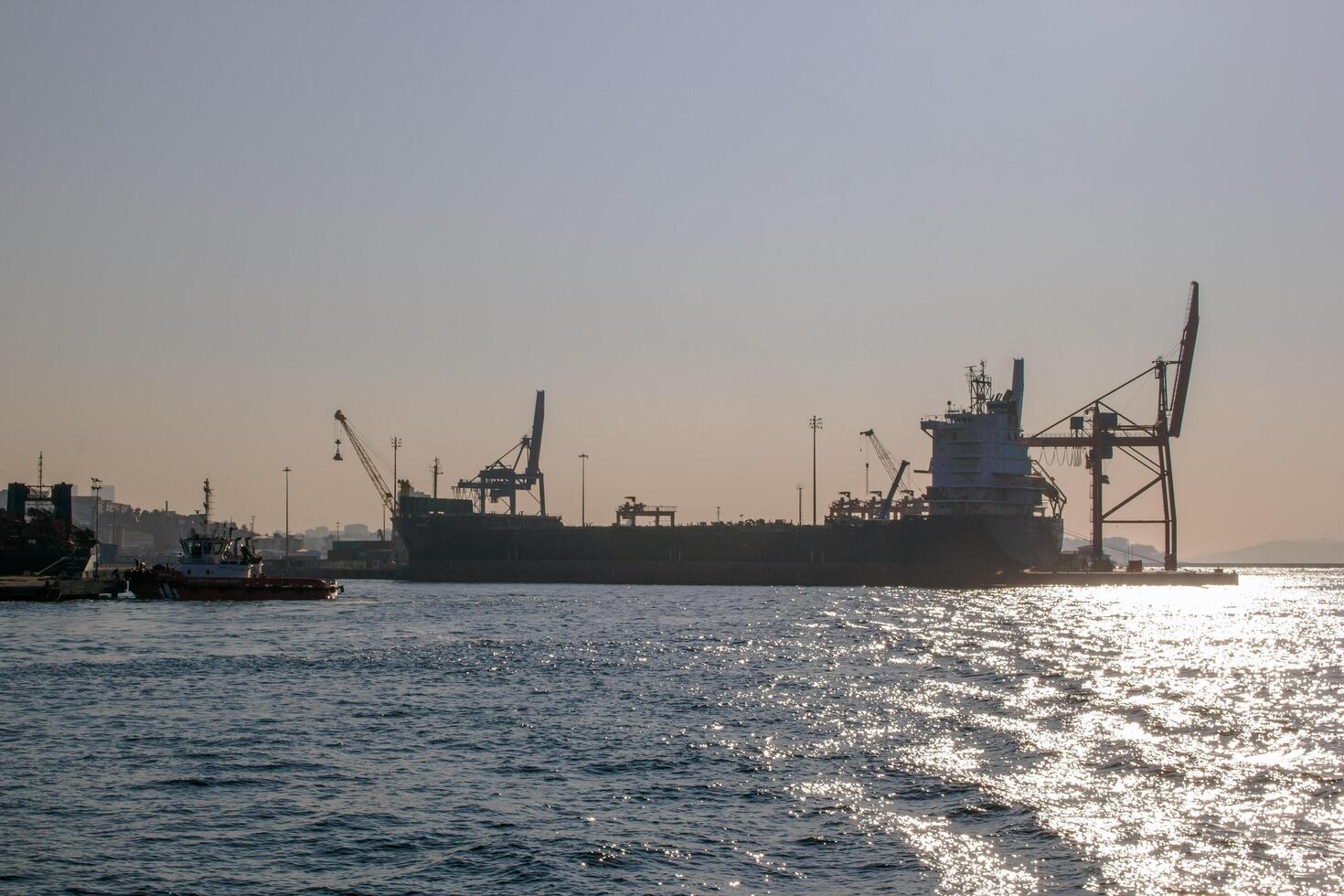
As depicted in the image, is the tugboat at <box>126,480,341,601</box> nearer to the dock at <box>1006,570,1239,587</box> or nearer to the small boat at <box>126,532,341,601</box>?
the small boat at <box>126,532,341,601</box>

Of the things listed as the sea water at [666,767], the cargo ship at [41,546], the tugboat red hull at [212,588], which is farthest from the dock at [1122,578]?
the cargo ship at [41,546]

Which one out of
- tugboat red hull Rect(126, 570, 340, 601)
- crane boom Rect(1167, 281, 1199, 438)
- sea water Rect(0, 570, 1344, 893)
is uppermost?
crane boom Rect(1167, 281, 1199, 438)

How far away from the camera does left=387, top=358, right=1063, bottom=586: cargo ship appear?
111625mm

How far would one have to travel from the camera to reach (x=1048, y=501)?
121312mm

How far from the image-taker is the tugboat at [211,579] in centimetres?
8238

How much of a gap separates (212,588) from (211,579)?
627 millimetres

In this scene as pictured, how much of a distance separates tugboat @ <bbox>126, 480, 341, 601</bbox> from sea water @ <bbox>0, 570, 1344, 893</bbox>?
29.8 meters

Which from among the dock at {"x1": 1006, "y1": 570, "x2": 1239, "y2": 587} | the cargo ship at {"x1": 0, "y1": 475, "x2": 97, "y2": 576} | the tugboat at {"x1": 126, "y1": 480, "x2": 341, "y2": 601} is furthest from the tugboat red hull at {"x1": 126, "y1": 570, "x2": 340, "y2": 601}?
the dock at {"x1": 1006, "y1": 570, "x2": 1239, "y2": 587}

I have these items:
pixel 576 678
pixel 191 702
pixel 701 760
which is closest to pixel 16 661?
pixel 191 702

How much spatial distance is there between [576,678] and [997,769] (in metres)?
18.1

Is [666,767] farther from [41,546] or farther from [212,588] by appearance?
[41,546]

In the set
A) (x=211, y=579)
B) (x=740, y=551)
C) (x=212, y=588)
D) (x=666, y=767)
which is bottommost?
(x=666, y=767)

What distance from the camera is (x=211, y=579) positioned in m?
82.4

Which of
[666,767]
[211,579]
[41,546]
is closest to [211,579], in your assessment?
[211,579]
